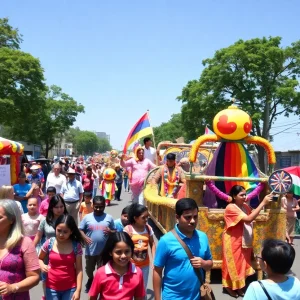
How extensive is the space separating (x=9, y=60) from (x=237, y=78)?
56.1 feet

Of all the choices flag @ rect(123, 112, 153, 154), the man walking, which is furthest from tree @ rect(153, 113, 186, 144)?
the man walking

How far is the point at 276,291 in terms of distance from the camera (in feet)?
7.71

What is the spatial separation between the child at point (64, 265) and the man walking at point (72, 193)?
4392mm

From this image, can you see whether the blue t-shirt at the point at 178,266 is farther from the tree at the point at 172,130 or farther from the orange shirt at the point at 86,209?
the tree at the point at 172,130

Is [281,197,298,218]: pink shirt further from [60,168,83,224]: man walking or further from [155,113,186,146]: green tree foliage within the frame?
[155,113,186,146]: green tree foliage

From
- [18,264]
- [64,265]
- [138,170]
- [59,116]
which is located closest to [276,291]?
[18,264]

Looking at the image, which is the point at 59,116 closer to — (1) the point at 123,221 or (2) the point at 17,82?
(2) the point at 17,82

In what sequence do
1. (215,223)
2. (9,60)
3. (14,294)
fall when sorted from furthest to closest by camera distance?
(9,60), (215,223), (14,294)

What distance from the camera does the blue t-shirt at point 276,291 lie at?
7.68 feet

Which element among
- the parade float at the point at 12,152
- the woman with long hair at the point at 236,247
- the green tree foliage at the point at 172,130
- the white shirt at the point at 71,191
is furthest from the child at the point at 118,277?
the green tree foliage at the point at 172,130

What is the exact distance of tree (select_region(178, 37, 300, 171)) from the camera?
3039 centimetres

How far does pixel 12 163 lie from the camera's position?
1523 centimetres

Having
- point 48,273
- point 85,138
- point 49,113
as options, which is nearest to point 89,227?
point 48,273

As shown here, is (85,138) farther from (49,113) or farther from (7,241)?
(7,241)
